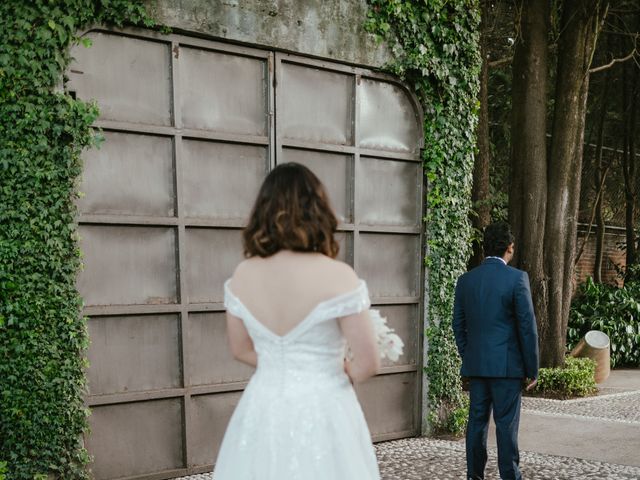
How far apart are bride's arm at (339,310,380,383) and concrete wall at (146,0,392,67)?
3599mm

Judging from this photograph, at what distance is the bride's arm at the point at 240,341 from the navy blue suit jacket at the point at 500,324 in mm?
2282

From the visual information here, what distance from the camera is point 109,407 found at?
5.08 metres

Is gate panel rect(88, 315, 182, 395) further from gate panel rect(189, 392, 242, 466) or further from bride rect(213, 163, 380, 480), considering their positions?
bride rect(213, 163, 380, 480)

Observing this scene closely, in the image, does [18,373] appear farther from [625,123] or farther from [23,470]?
[625,123]

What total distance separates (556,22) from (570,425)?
610 centimetres

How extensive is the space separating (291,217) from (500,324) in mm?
2605

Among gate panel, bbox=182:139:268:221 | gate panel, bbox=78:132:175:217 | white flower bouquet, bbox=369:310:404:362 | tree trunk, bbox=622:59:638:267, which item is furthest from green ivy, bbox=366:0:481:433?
tree trunk, bbox=622:59:638:267

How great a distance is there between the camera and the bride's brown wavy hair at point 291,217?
241 centimetres

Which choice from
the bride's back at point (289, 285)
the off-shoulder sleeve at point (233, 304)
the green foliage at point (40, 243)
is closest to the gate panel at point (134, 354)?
the green foliage at point (40, 243)

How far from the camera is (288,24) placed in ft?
19.0

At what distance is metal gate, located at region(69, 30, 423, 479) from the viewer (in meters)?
5.05

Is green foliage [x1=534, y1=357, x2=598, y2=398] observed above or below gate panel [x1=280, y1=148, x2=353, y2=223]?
below

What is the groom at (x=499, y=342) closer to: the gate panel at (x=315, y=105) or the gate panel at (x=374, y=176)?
the gate panel at (x=374, y=176)

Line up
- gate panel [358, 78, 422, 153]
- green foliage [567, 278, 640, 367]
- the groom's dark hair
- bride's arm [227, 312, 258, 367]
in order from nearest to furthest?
bride's arm [227, 312, 258, 367] → the groom's dark hair → gate panel [358, 78, 422, 153] → green foliage [567, 278, 640, 367]
